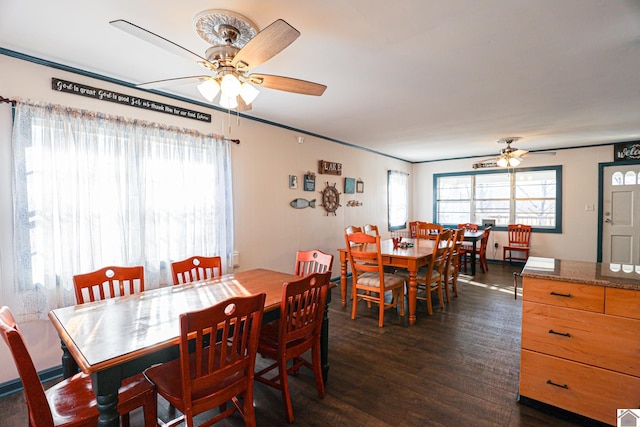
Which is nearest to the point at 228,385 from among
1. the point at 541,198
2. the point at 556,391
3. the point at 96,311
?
the point at 96,311

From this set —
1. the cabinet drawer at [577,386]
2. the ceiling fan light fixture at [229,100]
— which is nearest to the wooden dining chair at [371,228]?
the cabinet drawer at [577,386]

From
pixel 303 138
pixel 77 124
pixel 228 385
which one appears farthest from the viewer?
pixel 303 138

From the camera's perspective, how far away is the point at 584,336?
1.79m

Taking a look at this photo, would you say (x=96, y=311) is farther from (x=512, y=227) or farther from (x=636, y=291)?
(x=512, y=227)

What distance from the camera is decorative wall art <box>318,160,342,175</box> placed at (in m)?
4.88

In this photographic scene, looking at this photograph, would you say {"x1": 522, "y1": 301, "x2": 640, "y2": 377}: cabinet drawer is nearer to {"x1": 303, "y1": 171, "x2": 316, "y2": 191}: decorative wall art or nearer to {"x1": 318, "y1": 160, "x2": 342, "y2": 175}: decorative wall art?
{"x1": 303, "y1": 171, "x2": 316, "y2": 191}: decorative wall art

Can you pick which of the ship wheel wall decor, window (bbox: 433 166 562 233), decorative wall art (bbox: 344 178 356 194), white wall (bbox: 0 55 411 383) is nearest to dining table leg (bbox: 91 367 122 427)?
white wall (bbox: 0 55 411 383)

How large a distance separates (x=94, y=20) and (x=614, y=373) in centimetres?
374

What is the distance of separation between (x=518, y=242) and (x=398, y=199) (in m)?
2.68

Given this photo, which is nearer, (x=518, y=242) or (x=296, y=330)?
(x=296, y=330)

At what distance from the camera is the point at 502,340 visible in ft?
9.75

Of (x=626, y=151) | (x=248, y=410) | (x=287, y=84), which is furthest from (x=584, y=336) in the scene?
(x=626, y=151)

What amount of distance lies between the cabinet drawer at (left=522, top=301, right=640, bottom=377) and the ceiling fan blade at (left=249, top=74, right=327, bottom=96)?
1998 mm

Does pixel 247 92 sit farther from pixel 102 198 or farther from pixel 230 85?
pixel 102 198
